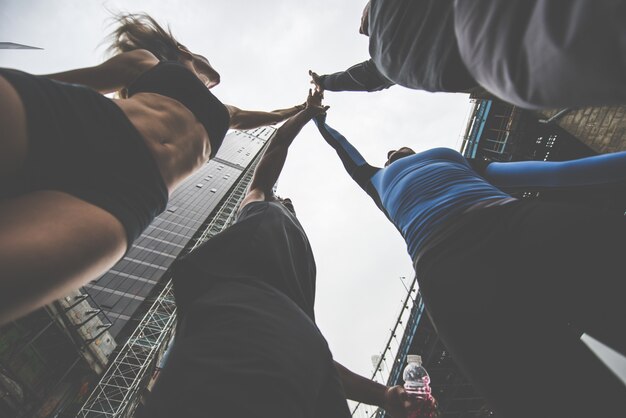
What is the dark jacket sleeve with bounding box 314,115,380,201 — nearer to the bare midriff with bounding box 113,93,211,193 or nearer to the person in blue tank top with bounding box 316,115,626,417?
the person in blue tank top with bounding box 316,115,626,417

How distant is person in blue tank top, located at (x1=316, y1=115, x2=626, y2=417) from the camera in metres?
0.83

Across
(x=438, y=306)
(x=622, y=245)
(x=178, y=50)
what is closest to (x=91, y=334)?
(x=178, y=50)

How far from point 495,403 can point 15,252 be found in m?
1.56

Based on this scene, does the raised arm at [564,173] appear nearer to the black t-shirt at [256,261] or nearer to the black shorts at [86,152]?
the black t-shirt at [256,261]

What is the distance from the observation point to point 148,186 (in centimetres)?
93

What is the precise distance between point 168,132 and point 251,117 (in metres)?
1.26

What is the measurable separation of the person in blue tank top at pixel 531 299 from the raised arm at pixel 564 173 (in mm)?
764

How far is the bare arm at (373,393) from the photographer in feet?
5.24

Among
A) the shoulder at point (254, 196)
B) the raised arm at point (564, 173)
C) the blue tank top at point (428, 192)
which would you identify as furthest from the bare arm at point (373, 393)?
the raised arm at point (564, 173)

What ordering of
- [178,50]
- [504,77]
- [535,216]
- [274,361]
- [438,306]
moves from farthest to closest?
[178,50] < [438,306] < [535,216] < [274,361] < [504,77]

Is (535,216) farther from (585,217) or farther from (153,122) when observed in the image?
(153,122)

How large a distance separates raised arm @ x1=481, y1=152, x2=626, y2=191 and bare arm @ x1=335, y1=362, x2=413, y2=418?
5.54 feet

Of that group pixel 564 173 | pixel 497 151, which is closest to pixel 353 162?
pixel 564 173

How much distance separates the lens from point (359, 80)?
2.97m
